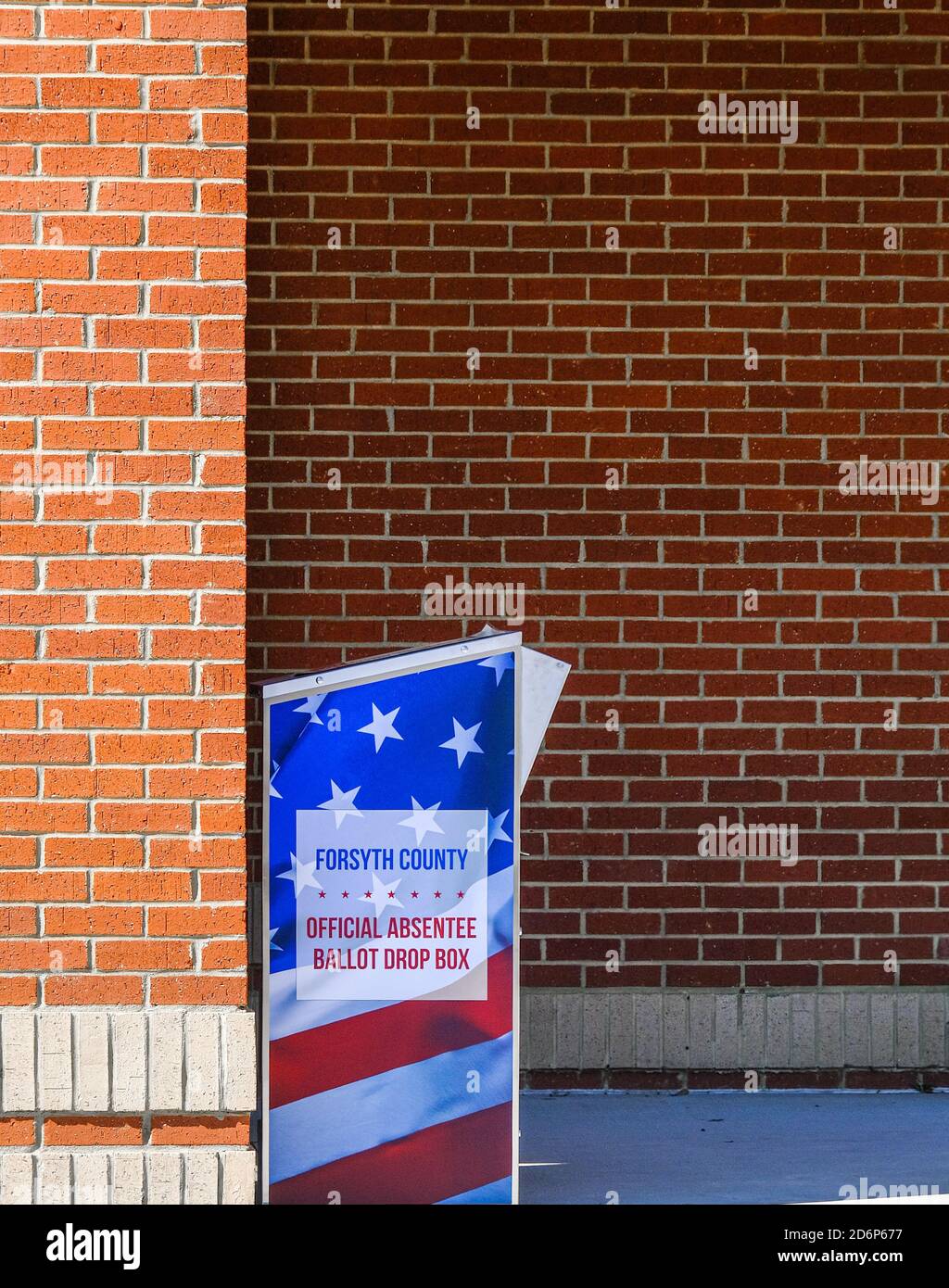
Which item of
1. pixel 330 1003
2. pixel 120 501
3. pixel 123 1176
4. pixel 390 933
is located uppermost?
pixel 120 501

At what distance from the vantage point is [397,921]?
3.70 meters

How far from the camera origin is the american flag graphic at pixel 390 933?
12.0 ft

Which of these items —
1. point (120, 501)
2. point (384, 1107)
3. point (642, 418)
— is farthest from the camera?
point (642, 418)

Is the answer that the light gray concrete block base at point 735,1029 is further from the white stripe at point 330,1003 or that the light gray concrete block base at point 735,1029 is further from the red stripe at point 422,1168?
the white stripe at point 330,1003

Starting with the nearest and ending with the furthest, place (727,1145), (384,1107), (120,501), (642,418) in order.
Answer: (120,501) → (384,1107) → (727,1145) → (642,418)

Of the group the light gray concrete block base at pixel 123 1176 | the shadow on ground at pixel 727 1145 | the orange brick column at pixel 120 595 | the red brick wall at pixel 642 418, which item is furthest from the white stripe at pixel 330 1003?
the red brick wall at pixel 642 418

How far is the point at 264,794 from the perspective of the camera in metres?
3.66

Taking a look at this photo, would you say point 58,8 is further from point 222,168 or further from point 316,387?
point 316,387

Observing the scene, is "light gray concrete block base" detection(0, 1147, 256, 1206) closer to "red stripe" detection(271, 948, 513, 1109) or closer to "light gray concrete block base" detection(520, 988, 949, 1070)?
"red stripe" detection(271, 948, 513, 1109)

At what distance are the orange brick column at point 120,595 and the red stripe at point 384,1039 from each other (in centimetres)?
19

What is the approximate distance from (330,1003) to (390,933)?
0.85ft

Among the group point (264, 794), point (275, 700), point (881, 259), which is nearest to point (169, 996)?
point (264, 794)

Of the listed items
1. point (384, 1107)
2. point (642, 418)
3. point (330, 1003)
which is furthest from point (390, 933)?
point (642, 418)

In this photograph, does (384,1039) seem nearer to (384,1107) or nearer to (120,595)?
(384,1107)
